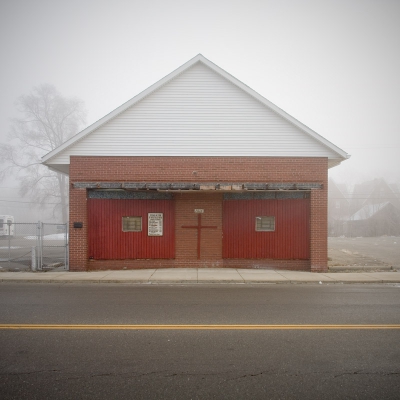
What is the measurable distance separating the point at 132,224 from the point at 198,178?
351 cm

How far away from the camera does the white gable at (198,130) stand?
13.6 m

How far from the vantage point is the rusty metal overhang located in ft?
41.2

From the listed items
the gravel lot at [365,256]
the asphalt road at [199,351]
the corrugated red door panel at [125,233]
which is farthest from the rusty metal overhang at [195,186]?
the asphalt road at [199,351]

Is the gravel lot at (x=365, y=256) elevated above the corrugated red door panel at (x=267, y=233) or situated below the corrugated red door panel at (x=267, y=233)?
below

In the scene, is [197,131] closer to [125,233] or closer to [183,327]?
[125,233]

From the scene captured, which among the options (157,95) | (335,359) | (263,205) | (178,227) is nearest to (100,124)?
(157,95)

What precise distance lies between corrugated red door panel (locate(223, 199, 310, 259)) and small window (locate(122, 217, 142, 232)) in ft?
12.2

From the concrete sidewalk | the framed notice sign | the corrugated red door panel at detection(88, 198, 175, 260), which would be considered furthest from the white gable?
the concrete sidewalk

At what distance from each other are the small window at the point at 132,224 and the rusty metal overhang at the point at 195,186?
1.56 m

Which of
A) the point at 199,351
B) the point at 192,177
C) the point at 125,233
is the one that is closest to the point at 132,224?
the point at 125,233

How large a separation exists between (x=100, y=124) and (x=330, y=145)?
9.75 meters

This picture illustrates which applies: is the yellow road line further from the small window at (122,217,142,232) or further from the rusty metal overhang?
the small window at (122,217,142,232)

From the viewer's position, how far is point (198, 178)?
13.5 m

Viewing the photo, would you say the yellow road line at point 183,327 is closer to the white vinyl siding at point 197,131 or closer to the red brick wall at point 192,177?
the red brick wall at point 192,177
